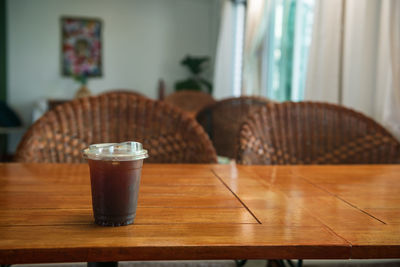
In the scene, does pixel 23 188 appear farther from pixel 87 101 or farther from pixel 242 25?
pixel 242 25

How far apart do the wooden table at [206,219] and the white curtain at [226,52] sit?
4.70 metres

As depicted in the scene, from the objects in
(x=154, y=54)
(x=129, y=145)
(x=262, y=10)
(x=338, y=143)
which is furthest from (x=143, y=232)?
(x=154, y=54)

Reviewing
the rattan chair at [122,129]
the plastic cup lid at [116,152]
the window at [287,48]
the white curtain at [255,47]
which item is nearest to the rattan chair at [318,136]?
the rattan chair at [122,129]

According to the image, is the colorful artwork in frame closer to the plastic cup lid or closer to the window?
the window

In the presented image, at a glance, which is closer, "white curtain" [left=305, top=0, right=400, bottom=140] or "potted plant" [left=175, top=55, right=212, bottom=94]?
"white curtain" [left=305, top=0, right=400, bottom=140]

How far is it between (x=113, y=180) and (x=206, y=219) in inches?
5.3

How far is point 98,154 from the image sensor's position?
50cm

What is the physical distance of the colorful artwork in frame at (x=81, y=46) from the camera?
6.51 metres

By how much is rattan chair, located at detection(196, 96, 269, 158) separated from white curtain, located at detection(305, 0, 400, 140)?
1.09 ft

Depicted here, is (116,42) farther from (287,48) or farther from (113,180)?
(113,180)

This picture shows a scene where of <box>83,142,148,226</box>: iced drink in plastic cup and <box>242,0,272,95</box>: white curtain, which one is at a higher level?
<box>242,0,272,95</box>: white curtain

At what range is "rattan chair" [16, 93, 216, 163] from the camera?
1218 mm

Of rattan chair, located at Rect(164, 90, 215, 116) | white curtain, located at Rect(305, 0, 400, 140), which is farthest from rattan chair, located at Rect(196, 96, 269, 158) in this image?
rattan chair, located at Rect(164, 90, 215, 116)

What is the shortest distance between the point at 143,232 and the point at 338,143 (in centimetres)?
105
